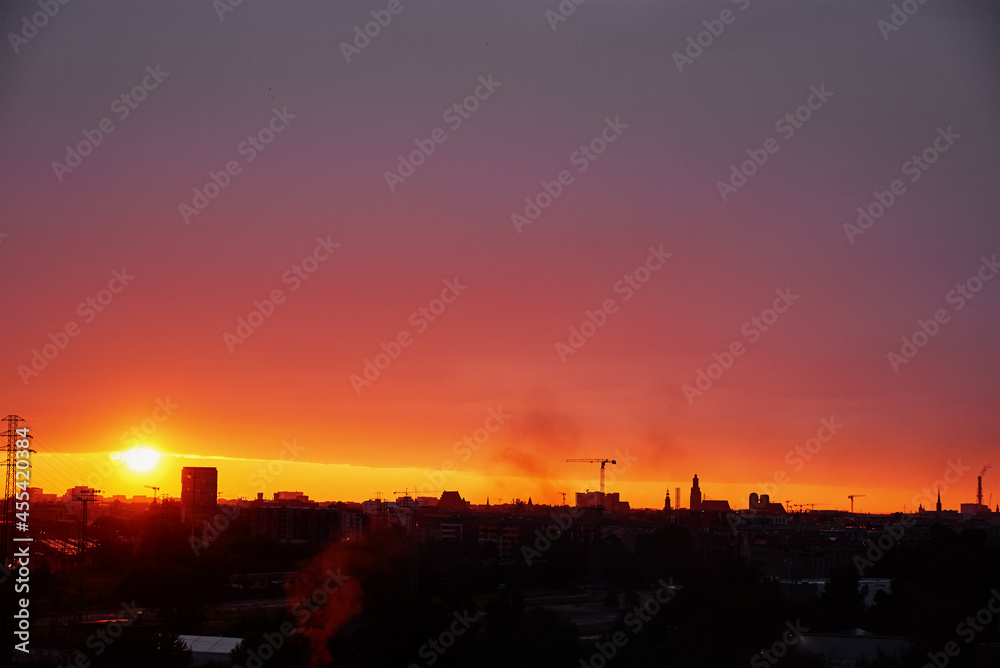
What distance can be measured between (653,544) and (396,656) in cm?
2275

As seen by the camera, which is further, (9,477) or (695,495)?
(695,495)

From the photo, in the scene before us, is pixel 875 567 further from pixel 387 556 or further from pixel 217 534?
pixel 217 534

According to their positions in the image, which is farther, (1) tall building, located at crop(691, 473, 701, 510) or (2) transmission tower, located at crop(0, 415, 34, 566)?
(1) tall building, located at crop(691, 473, 701, 510)

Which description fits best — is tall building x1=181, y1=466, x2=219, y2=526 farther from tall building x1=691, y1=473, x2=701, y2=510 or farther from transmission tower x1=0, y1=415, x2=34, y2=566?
transmission tower x1=0, y1=415, x2=34, y2=566

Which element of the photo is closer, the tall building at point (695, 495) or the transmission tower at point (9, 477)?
the transmission tower at point (9, 477)

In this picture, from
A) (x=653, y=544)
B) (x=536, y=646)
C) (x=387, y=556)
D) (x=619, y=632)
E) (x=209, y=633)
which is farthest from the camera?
(x=653, y=544)

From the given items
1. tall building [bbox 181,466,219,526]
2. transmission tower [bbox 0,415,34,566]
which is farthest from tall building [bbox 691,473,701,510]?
transmission tower [bbox 0,415,34,566]

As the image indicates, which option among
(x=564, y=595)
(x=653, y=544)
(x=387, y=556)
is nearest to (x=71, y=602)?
(x=387, y=556)

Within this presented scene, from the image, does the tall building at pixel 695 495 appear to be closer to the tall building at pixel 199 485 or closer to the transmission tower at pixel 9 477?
the tall building at pixel 199 485

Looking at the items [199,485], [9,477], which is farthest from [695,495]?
[9,477]

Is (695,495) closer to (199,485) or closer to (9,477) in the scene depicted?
(199,485)

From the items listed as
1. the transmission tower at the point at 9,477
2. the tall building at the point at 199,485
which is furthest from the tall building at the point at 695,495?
the transmission tower at the point at 9,477

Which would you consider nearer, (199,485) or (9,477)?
(9,477)

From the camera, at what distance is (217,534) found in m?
34.8
